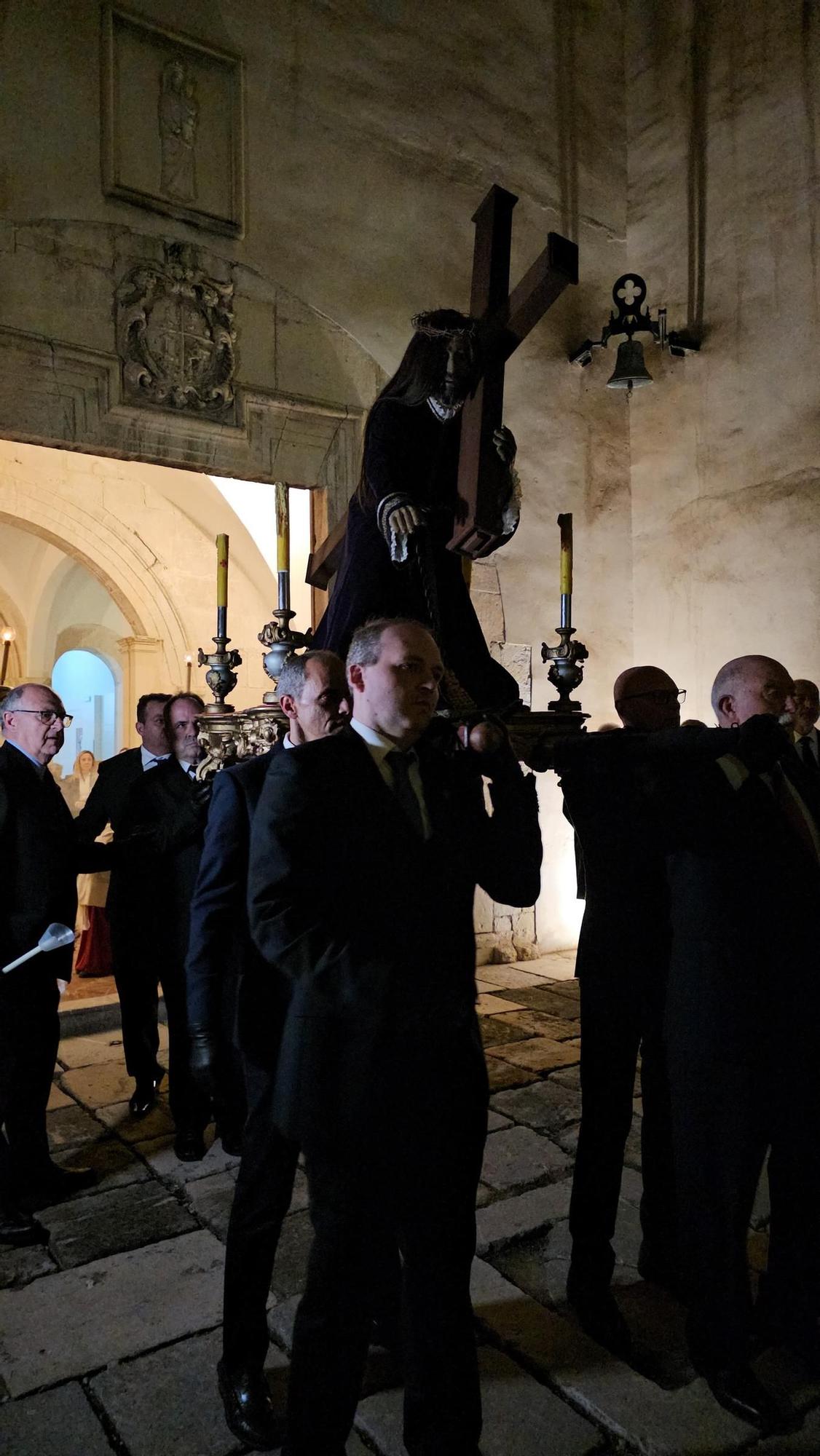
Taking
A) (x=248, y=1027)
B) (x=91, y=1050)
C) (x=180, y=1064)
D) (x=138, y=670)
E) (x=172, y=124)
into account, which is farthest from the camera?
(x=138, y=670)

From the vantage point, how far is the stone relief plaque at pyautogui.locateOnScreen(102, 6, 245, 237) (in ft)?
19.1

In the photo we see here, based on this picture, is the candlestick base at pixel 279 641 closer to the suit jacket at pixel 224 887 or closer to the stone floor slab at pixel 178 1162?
the suit jacket at pixel 224 887

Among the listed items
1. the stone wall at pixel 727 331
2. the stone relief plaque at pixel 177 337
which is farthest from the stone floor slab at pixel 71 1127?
the stone wall at pixel 727 331

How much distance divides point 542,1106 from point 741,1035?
212cm

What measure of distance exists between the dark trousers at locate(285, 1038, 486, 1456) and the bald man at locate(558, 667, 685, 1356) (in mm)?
844

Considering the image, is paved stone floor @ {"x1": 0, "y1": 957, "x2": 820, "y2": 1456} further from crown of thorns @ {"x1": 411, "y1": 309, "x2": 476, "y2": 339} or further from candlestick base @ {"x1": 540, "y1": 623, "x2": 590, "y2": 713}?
crown of thorns @ {"x1": 411, "y1": 309, "x2": 476, "y2": 339}

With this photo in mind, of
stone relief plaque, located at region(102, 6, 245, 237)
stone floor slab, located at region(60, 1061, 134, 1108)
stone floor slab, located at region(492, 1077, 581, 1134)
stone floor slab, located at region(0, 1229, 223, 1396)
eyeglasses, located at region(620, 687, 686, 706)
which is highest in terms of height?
stone relief plaque, located at region(102, 6, 245, 237)

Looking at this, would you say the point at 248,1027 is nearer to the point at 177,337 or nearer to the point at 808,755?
the point at 808,755

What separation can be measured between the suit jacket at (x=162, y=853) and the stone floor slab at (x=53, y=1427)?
5.75 feet

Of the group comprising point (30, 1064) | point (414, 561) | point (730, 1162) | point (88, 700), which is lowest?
point (30, 1064)

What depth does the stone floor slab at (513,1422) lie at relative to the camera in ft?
6.57

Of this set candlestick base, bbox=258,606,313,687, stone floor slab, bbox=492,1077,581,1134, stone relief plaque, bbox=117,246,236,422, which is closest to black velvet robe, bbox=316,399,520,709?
candlestick base, bbox=258,606,313,687

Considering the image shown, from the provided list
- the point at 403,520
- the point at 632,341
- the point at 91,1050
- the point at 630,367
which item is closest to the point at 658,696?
the point at 403,520

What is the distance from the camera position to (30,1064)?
10.7 feet
